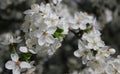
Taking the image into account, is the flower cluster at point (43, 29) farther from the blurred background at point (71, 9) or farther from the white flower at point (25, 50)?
the blurred background at point (71, 9)

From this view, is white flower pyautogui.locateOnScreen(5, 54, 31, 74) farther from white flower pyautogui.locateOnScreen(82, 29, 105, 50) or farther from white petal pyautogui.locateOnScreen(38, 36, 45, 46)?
white flower pyautogui.locateOnScreen(82, 29, 105, 50)

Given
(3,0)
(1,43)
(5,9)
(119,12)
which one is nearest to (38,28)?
(1,43)

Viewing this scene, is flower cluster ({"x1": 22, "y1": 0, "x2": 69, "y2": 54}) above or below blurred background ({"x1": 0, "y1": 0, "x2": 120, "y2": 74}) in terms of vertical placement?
below

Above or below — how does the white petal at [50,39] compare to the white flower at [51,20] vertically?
below

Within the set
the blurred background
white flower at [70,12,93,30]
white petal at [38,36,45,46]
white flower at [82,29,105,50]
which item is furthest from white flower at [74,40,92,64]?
the blurred background

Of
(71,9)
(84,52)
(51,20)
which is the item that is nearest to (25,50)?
(51,20)

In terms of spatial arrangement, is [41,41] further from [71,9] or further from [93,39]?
[71,9]

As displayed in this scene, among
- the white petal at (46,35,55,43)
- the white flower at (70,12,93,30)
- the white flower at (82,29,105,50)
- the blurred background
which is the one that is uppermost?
the blurred background

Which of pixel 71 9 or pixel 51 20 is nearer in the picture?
pixel 51 20

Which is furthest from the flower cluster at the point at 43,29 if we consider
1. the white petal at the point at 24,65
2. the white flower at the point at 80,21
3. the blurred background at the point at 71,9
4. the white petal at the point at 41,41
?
the blurred background at the point at 71,9

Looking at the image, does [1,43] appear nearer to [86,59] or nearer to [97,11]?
[86,59]
